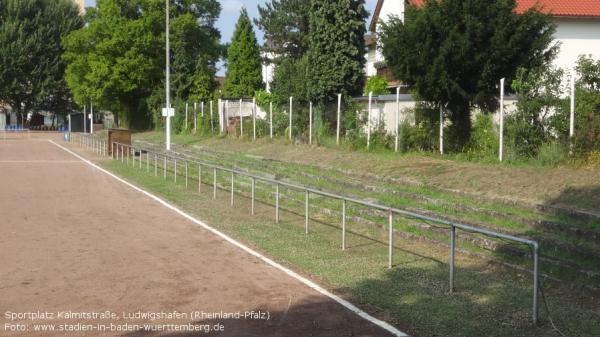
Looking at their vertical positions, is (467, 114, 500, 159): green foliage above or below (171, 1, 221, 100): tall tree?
below

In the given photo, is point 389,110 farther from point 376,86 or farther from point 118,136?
point 118,136

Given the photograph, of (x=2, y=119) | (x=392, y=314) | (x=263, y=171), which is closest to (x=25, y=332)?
(x=392, y=314)

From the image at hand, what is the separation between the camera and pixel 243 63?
54.1 metres

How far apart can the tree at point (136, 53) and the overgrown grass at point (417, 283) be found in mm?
40465

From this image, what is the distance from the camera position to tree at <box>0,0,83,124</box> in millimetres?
66562

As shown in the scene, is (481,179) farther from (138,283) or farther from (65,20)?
(65,20)

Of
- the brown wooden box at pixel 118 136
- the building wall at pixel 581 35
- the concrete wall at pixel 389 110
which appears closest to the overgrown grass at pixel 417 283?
the concrete wall at pixel 389 110

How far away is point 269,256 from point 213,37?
52.0 m

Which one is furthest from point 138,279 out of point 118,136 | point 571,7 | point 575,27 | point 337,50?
point 571,7

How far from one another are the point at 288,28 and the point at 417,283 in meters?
46.0

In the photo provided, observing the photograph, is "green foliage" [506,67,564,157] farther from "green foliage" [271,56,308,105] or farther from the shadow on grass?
"green foliage" [271,56,308,105]

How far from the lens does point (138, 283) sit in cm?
836

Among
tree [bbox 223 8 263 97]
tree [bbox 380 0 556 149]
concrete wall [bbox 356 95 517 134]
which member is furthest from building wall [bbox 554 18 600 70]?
tree [bbox 223 8 263 97]

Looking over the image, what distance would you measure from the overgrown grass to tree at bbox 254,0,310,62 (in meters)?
39.7
